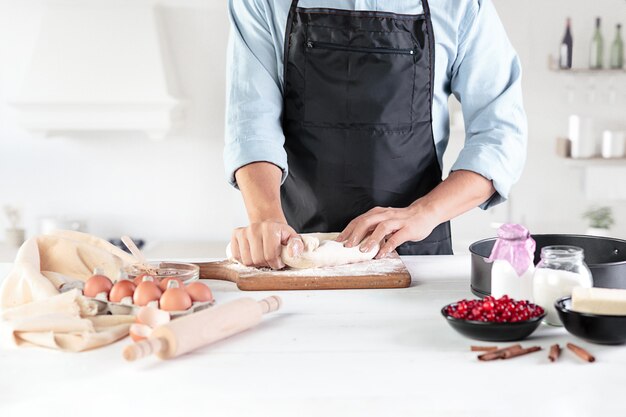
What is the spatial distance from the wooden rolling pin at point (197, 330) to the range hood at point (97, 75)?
2769 mm

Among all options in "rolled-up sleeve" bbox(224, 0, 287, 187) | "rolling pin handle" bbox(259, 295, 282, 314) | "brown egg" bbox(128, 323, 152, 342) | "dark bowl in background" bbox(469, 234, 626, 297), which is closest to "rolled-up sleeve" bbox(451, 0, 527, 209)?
"dark bowl in background" bbox(469, 234, 626, 297)

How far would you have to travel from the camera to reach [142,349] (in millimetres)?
1042

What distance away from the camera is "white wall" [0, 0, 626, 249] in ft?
13.5

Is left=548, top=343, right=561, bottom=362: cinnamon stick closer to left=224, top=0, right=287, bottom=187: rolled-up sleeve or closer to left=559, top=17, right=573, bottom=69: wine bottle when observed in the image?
left=224, top=0, right=287, bottom=187: rolled-up sleeve

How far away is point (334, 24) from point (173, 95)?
206cm

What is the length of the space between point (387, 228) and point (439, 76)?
55cm

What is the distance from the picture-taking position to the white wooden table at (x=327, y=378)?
3.09 ft

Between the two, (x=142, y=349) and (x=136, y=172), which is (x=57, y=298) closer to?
(x=142, y=349)

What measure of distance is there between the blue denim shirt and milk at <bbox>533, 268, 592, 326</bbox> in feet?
2.15

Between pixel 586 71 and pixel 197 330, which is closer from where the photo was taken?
pixel 197 330

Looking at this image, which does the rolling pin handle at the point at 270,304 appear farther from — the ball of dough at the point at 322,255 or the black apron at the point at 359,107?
the black apron at the point at 359,107

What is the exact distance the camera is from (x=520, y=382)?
101 cm

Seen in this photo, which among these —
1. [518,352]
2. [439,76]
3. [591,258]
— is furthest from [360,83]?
[518,352]

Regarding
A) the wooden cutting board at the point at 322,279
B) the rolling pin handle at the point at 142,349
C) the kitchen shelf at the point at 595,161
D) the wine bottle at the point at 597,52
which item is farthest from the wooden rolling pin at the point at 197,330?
the wine bottle at the point at 597,52
